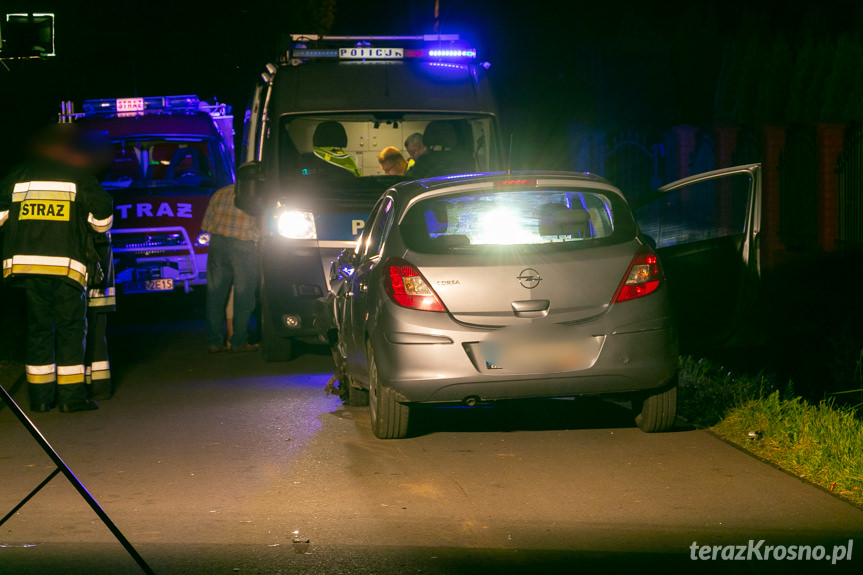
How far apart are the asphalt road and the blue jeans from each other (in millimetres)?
2928

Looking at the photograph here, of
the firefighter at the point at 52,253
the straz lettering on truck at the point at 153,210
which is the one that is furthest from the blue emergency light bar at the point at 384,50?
the firefighter at the point at 52,253

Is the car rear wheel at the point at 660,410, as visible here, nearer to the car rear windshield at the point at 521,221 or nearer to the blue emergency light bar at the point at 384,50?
the car rear windshield at the point at 521,221

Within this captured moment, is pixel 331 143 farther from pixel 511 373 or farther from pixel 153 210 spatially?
pixel 511 373

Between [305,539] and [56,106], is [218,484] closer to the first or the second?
[305,539]

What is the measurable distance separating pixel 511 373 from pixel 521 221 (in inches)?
39.2

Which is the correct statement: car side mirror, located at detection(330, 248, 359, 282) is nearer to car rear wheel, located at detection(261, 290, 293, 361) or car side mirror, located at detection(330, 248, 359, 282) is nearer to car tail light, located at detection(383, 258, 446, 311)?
car tail light, located at detection(383, 258, 446, 311)

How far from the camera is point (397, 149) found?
45.2ft

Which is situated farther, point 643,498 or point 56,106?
point 56,106

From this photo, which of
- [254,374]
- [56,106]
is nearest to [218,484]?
[254,374]

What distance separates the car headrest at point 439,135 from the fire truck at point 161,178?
355 cm

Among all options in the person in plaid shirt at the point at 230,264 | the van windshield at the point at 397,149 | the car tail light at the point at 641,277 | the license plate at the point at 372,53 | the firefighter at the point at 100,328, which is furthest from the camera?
the license plate at the point at 372,53

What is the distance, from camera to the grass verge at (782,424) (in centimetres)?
692

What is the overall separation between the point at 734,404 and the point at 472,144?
5.08m

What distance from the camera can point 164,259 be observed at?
1572 centimetres
